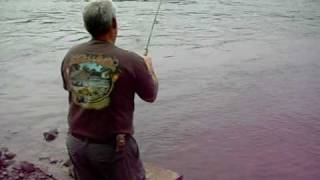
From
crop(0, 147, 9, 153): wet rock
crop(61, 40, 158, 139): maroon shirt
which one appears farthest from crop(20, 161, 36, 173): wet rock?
crop(61, 40, 158, 139): maroon shirt

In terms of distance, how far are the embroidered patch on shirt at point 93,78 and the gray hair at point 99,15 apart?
0.59 ft

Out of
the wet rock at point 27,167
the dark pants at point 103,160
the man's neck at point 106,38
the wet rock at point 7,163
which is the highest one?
the man's neck at point 106,38

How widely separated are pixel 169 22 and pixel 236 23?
2.30 m

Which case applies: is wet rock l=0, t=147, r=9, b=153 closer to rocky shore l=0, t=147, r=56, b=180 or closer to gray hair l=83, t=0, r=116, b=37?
rocky shore l=0, t=147, r=56, b=180

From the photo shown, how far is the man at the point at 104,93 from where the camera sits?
330 cm

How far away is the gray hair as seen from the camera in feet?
10.7

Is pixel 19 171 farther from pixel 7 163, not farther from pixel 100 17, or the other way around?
pixel 100 17

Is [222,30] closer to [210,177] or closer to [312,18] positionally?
[312,18]

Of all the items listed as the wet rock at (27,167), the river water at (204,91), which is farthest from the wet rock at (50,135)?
the wet rock at (27,167)

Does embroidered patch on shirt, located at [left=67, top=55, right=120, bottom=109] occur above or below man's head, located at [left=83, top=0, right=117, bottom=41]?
below

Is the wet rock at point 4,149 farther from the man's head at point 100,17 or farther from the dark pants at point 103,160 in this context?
the man's head at point 100,17

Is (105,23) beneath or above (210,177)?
above

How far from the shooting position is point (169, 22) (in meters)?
18.7

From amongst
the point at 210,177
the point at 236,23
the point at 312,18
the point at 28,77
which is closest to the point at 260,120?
the point at 210,177
